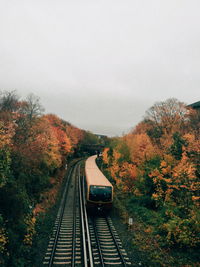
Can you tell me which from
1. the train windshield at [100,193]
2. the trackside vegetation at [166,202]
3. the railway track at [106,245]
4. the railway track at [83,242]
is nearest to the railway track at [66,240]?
the railway track at [83,242]

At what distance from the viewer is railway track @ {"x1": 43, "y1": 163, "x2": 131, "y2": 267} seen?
1061 cm

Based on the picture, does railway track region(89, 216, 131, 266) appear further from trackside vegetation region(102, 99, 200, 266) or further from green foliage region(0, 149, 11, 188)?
green foliage region(0, 149, 11, 188)

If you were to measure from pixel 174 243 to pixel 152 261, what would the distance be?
2486mm

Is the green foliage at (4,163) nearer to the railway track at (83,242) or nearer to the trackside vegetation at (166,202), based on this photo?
the railway track at (83,242)

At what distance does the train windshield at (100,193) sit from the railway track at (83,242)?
1846 mm

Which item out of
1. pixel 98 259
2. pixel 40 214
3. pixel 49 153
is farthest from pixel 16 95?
pixel 98 259

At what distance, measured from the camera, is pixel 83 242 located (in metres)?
12.4

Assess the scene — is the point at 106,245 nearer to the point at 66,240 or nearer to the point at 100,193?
the point at 66,240

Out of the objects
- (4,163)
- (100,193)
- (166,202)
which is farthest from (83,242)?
(166,202)

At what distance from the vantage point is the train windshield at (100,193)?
16.7 m

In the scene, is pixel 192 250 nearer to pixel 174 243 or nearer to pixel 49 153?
pixel 174 243

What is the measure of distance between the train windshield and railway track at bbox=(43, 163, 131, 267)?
72.7 inches

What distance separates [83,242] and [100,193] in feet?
15.9

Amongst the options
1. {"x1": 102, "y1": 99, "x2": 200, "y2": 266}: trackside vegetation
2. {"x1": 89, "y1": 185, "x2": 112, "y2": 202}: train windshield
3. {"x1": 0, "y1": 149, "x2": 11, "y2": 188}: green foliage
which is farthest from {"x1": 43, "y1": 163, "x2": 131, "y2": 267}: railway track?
{"x1": 0, "y1": 149, "x2": 11, "y2": 188}: green foliage
